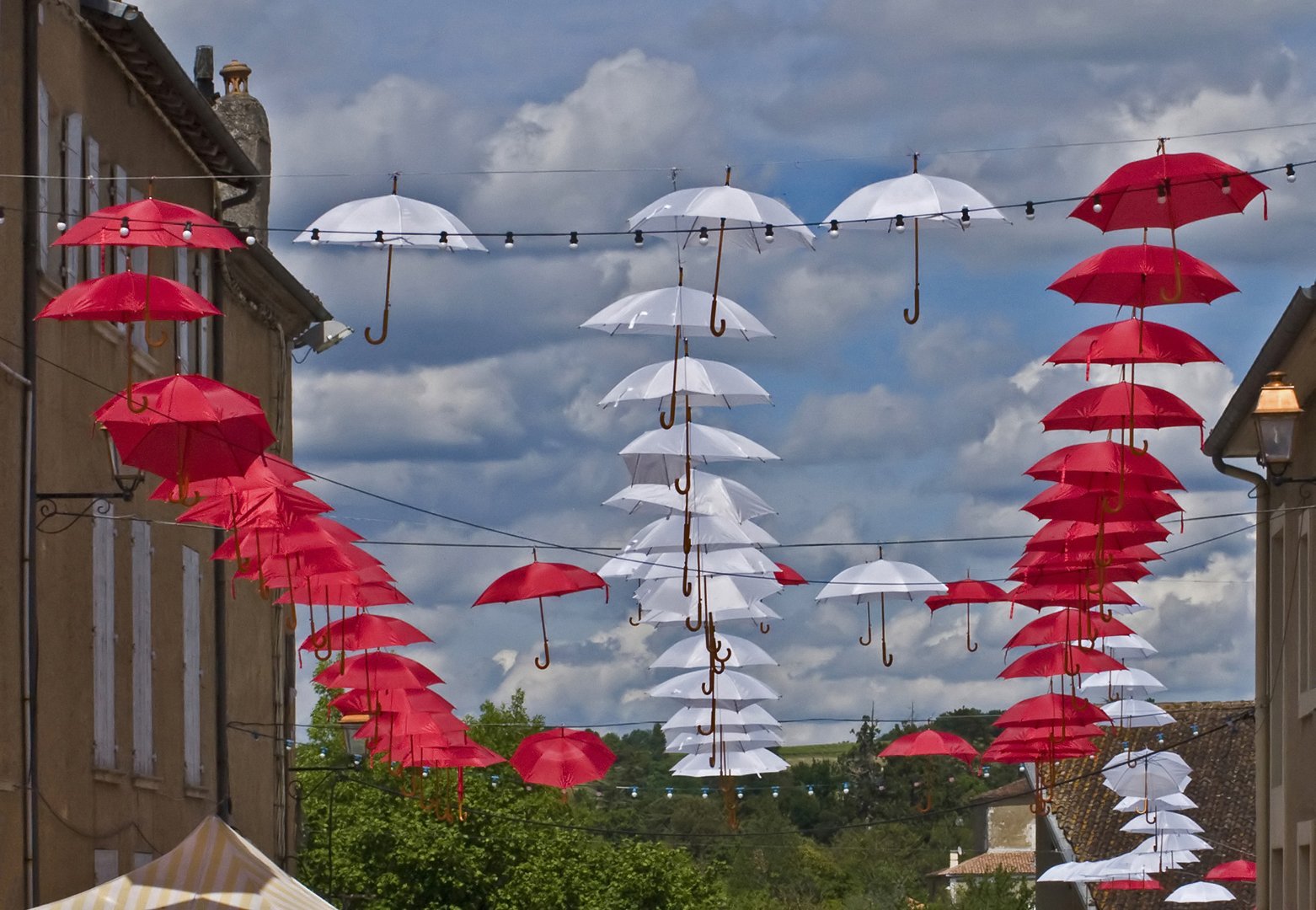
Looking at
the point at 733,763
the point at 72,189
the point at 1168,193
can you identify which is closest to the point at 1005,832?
the point at 733,763

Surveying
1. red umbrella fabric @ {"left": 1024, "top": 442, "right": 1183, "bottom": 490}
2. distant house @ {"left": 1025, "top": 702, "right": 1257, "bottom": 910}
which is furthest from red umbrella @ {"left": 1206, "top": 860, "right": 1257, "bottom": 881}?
red umbrella fabric @ {"left": 1024, "top": 442, "right": 1183, "bottom": 490}

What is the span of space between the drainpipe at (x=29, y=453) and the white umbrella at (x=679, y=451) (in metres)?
5.58

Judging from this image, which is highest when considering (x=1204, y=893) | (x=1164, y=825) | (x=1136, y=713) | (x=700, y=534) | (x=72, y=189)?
(x=72, y=189)

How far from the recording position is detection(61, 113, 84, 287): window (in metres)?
15.0

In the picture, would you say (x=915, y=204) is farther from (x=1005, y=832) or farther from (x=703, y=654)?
(x=1005, y=832)

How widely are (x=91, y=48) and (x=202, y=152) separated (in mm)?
3961

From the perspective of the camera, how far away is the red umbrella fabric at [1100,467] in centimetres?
1429

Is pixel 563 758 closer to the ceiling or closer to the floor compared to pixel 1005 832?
closer to the ceiling

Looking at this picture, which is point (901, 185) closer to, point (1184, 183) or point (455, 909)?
point (1184, 183)

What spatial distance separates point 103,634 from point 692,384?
17.4 ft

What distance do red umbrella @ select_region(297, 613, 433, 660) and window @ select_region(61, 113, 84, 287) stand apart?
13.4 ft

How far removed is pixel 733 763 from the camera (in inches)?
931

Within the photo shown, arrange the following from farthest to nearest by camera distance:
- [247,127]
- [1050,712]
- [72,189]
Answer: [247,127] < [1050,712] < [72,189]

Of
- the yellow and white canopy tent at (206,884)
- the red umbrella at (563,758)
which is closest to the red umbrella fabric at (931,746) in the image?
the red umbrella at (563,758)
